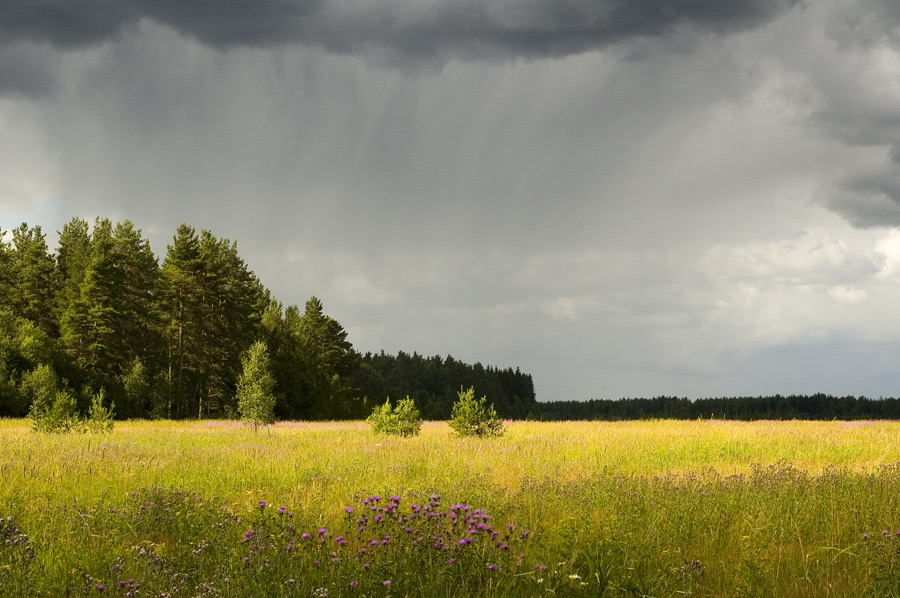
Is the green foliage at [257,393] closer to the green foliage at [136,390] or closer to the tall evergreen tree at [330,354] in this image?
the green foliage at [136,390]

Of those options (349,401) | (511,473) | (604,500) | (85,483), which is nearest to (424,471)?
(511,473)

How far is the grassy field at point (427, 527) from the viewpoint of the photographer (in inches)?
202

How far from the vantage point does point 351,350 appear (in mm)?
66625

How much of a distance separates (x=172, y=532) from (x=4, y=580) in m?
2.78

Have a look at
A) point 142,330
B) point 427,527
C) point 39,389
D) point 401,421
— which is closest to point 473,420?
point 401,421

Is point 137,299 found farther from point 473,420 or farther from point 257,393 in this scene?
point 473,420

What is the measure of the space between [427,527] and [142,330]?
48379mm

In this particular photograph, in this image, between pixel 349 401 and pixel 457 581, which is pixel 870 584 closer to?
pixel 457 581

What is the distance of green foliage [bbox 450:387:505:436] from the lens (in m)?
21.1

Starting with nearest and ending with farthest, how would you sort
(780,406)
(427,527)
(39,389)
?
(427,527)
(39,389)
(780,406)

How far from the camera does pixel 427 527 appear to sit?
5.86 metres

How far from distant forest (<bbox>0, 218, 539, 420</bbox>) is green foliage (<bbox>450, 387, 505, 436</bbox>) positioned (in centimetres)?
2437

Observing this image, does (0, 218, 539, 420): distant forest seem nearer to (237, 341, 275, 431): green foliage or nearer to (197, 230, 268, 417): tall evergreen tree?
(197, 230, 268, 417): tall evergreen tree

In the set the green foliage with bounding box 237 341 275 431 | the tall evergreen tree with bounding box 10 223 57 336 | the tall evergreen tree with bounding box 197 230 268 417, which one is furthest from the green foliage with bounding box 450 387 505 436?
the tall evergreen tree with bounding box 10 223 57 336
